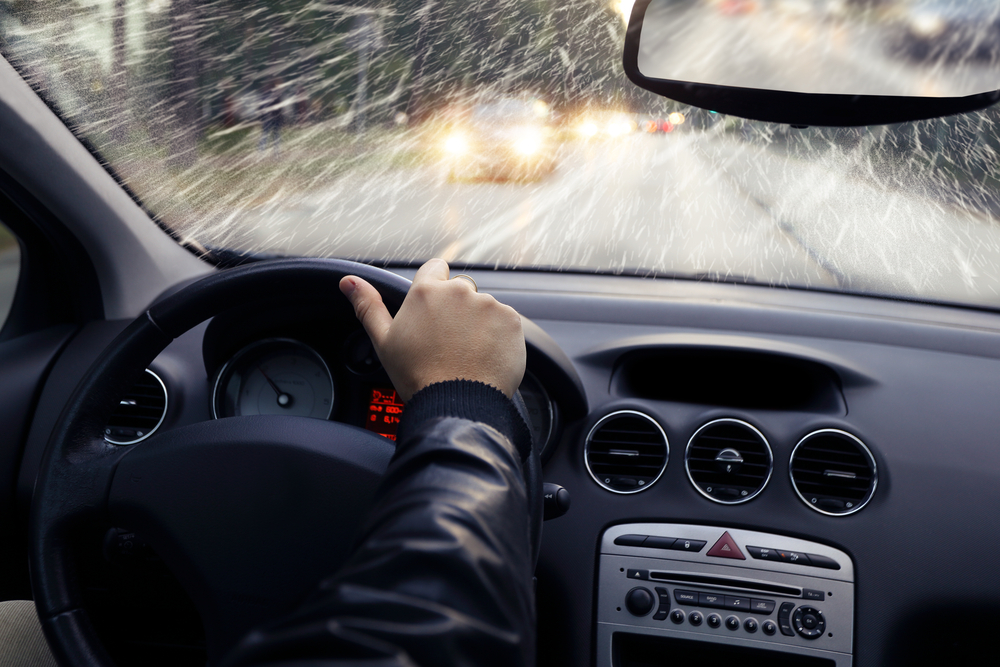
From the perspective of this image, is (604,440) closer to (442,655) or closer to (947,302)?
(947,302)

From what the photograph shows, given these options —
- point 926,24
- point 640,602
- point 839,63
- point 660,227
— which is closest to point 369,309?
point 640,602

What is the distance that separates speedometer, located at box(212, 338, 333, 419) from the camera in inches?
88.0

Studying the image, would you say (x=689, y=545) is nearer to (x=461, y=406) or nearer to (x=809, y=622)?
(x=809, y=622)

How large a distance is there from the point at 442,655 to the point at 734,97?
2.04m

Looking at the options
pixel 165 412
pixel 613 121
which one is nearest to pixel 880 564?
pixel 165 412

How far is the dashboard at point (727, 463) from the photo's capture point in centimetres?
199

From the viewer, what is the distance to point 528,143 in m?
10.7

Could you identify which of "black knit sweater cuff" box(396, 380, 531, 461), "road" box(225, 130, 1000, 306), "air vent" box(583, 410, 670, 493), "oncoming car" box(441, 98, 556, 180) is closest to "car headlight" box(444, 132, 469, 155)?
"oncoming car" box(441, 98, 556, 180)

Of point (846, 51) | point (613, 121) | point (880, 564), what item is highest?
point (846, 51)

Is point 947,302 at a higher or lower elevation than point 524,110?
higher

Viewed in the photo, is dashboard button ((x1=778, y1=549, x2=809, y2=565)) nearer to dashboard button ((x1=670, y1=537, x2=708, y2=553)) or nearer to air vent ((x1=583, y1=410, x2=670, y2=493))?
dashboard button ((x1=670, y1=537, x2=708, y2=553))

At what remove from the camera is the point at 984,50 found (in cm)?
240

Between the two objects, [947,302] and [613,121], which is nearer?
[947,302]

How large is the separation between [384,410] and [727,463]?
95 cm
